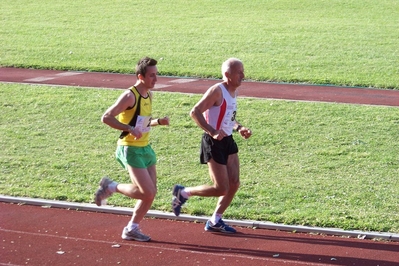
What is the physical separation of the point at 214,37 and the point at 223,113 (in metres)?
20.1

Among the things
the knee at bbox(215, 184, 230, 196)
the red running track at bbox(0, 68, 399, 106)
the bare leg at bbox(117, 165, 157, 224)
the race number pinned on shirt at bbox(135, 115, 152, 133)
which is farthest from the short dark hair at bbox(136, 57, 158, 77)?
the red running track at bbox(0, 68, 399, 106)

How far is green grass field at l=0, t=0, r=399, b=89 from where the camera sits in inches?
882

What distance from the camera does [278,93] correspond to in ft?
61.1

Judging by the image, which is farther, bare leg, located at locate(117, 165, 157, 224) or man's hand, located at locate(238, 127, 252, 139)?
man's hand, located at locate(238, 127, 252, 139)

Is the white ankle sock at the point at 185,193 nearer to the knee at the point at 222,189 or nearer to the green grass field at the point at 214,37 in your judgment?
the knee at the point at 222,189

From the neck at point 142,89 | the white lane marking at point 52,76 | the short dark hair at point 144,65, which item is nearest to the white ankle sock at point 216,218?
the neck at point 142,89

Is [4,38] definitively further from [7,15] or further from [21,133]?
[21,133]

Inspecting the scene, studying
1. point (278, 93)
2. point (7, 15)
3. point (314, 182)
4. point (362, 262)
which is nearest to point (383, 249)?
point (362, 262)

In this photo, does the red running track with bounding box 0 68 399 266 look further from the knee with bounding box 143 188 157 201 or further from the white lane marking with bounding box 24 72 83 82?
the white lane marking with bounding box 24 72 83 82

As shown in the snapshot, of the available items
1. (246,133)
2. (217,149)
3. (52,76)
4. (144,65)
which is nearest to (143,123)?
(144,65)

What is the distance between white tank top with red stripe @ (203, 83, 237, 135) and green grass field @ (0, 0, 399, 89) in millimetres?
11080

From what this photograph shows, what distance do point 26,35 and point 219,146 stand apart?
21967 mm

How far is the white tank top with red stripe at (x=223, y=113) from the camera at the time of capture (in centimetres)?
912

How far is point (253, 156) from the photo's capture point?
44.7 feet
